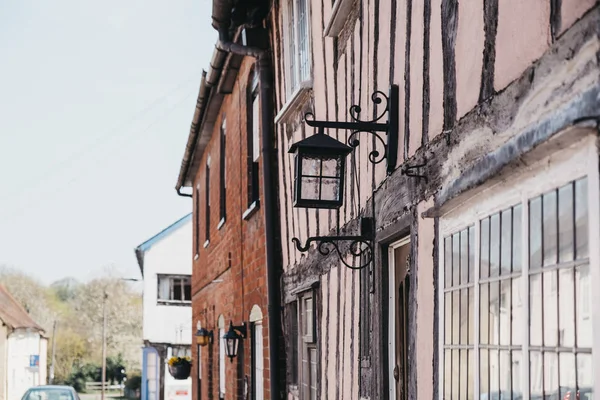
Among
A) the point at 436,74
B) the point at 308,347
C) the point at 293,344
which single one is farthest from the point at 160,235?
the point at 436,74

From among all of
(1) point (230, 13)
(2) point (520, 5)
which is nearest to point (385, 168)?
(2) point (520, 5)

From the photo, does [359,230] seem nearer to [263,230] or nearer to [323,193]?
[323,193]

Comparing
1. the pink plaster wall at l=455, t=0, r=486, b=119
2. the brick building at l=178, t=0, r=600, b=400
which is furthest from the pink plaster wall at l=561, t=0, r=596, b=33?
the pink plaster wall at l=455, t=0, r=486, b=119

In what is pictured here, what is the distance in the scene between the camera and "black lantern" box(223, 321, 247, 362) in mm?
11383

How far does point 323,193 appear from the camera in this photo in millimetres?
5449

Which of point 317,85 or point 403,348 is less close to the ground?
point 317,85

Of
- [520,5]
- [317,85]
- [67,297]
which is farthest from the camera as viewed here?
[67,297]

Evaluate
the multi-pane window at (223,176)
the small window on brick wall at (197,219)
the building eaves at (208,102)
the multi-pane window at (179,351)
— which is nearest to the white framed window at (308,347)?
the building eaves at (208,102)

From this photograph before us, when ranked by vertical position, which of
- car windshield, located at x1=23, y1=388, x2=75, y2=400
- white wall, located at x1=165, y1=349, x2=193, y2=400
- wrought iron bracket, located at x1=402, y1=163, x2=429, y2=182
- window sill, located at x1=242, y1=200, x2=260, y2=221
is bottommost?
white wall, located at x1=165, y1=349, x2=193, y2=400

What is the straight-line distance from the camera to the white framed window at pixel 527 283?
2537mm

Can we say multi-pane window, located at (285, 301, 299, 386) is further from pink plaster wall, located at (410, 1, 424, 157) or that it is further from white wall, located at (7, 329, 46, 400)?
white wall, located at (7, 329, 46, 400)

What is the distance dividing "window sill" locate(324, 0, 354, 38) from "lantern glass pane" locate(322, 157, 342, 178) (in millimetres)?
1266

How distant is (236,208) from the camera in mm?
11914

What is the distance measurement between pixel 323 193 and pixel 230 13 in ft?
16.4
